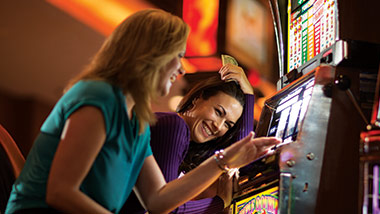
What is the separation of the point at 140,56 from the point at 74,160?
0.37 m

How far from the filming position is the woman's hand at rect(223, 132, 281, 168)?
5.65 feet

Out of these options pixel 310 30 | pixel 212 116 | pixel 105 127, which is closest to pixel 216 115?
pixel 212 116

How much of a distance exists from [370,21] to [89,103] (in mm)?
1139

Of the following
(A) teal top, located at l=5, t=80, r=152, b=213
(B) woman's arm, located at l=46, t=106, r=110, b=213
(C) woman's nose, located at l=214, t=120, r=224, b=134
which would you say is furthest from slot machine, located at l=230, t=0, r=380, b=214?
(B) woman's arm, located at l=46, t=106, r=110, b=213

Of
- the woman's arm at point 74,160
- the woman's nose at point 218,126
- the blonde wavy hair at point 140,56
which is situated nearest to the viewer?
the woman's arm at point 74,160

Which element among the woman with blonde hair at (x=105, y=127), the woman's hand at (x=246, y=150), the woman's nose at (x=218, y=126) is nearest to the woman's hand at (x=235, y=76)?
the woman's nose at (x=218, y=126)

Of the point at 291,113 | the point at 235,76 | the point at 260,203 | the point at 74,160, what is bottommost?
the point at 260,203

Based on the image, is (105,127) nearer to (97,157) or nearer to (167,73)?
(97,157)

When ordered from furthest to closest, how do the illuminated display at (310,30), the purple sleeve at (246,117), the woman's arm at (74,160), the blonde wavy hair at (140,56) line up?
the purple sleeve at (246,117) → the illuminated display at (310,30) → the blonde wavy hair at (140,56) → the woman's arm at (74,160)

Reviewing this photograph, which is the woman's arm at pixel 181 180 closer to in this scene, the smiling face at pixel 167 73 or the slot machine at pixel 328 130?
the slot machine at pixel 328 130

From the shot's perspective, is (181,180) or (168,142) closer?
(181,180)

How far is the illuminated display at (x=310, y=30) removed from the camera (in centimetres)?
193

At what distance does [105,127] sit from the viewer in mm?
1327

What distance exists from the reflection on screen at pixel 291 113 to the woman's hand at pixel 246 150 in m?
0.18
